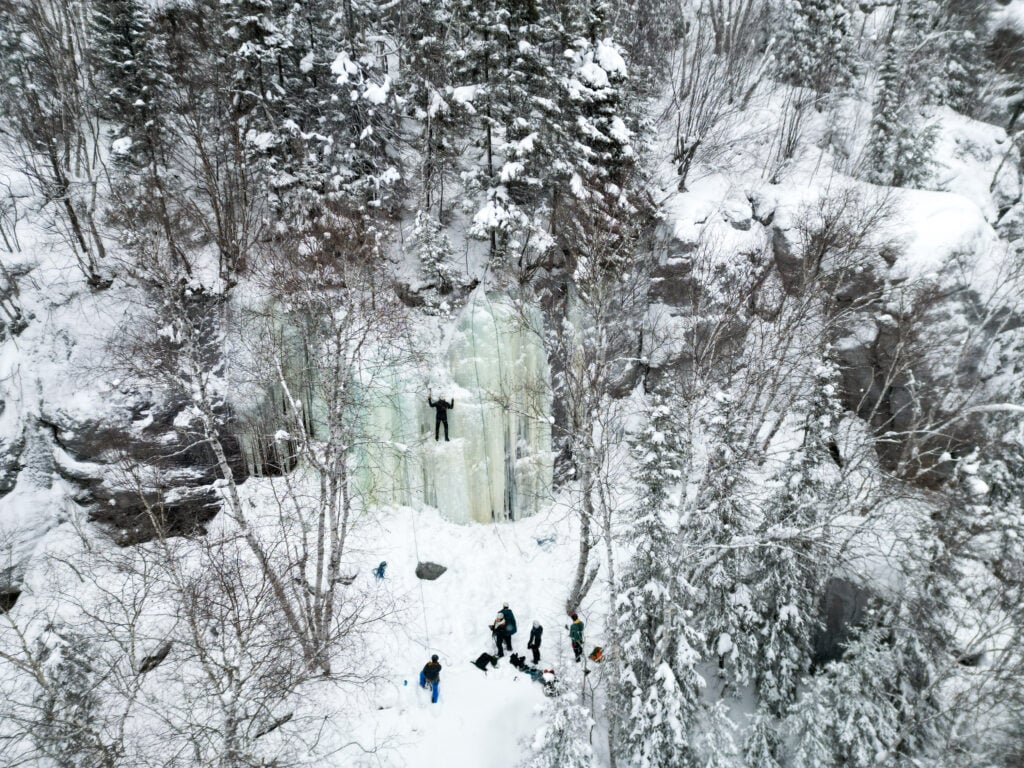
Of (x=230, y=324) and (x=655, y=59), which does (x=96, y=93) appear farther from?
(x=655, y=59)

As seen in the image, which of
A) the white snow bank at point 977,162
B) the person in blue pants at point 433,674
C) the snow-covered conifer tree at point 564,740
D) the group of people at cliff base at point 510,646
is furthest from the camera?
the white snow bank at point 977,162

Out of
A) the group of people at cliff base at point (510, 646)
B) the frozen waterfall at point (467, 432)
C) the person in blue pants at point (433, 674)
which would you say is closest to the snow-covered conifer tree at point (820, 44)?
the frozen waterfall at point (467, 432)

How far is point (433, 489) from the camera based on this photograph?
552 inches

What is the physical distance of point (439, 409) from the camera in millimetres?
13461

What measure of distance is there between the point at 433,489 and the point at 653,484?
6.96 meters

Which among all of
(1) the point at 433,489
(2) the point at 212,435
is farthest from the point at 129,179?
(1) the point at 433,489

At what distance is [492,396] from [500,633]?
496 cm

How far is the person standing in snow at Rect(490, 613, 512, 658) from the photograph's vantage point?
34.6 ft

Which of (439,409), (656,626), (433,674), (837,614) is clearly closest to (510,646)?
(433,674)

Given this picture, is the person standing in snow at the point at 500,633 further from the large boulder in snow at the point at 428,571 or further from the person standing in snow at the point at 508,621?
the large boulder in snow at the point at 428,571

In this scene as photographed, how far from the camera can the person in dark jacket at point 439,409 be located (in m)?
13.4

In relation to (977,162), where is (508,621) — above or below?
below

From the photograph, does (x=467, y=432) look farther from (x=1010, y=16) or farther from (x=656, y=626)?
(x=1010, y=16)

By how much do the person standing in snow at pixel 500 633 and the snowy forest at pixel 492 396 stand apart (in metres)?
0.33
